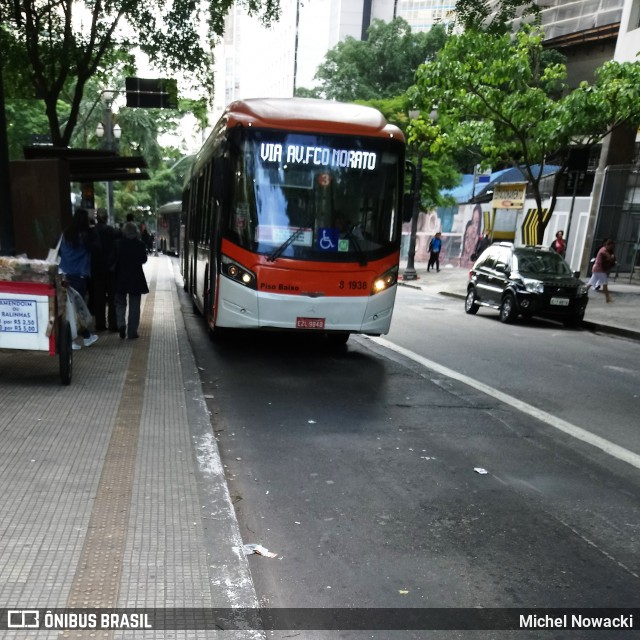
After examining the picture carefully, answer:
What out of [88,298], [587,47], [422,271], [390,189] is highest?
[587,47]

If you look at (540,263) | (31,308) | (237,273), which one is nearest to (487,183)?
(540,263)

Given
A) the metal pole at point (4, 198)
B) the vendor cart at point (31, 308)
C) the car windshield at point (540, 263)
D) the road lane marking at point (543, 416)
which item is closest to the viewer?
the road lane marking at point (543, 416)

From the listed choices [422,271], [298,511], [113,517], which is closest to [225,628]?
[113,517]

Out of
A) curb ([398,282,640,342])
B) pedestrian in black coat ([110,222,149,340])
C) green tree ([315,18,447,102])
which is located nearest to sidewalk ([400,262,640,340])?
curb ([398,282,640,342])

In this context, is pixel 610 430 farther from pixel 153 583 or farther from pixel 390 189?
pixel 153 583

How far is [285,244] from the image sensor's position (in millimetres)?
8281

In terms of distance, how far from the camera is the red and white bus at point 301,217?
8.26 meters

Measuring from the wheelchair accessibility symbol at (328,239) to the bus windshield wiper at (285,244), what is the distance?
221 millimetres

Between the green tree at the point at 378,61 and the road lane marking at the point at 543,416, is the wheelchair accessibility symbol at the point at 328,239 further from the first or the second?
the green tree at the point at 378,61

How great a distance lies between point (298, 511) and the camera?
13.7ft

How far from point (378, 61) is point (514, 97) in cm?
2676

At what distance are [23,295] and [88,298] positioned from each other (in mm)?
4004

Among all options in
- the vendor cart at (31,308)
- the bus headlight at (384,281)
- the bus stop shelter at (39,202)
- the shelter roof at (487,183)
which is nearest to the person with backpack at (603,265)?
the shelter roof at (487,183)

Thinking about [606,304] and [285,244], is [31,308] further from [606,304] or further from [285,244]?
[606,304]
